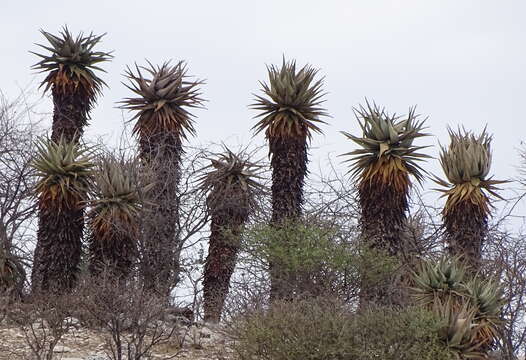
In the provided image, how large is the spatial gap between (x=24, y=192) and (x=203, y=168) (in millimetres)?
5471

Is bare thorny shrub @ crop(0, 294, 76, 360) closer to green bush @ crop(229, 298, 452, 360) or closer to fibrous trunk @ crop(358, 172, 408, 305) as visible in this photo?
green bush @ crop(229, 298, 452, 360)

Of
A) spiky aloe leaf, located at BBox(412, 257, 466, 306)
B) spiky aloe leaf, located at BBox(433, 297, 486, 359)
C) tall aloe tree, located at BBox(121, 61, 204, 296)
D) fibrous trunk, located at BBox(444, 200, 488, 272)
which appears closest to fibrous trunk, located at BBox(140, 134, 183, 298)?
tall aloe tree, located at BBox(121, 61, 204, 296)

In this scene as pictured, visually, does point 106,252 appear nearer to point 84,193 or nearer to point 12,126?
point 84,193

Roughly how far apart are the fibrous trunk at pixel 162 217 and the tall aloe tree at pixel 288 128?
97.2 inches

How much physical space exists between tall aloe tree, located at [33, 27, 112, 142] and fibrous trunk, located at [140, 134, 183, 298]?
187cm

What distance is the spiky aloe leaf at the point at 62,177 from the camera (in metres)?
21.2

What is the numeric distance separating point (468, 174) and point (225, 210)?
6383mm

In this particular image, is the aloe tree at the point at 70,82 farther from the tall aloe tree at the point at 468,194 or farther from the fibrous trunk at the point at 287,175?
the tall aloe tree at the point at 468,194

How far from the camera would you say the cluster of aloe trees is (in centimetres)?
2053

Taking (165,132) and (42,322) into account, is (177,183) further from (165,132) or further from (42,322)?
(42,322)

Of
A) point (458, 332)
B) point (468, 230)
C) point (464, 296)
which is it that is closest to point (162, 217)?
point (468, 230)

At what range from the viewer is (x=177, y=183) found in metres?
24.1

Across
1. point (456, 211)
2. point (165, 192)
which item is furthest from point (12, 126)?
point (456, 211)

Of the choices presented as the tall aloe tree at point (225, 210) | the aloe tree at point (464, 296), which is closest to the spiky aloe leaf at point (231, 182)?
the tall aloe tree at point (225, 210)
